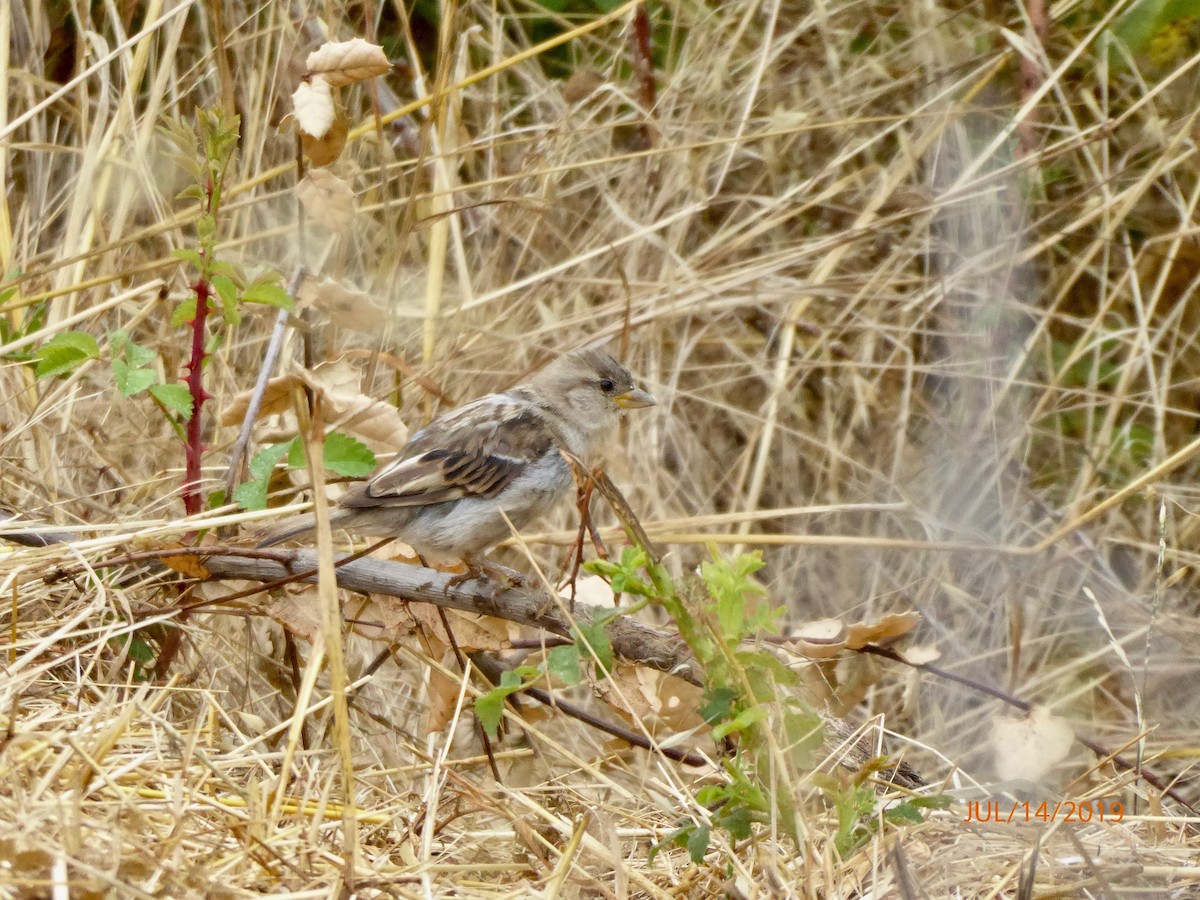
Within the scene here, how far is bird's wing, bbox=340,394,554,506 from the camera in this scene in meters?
2.90

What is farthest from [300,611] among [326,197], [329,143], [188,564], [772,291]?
[772,291]

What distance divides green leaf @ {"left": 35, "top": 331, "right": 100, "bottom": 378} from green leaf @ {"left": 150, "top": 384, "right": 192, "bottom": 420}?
129mm

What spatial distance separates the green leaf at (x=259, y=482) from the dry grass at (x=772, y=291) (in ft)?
1.30

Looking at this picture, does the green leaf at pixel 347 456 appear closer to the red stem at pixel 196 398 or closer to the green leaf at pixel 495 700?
the red stem at pixel 196 398

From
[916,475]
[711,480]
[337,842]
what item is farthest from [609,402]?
[337,842]

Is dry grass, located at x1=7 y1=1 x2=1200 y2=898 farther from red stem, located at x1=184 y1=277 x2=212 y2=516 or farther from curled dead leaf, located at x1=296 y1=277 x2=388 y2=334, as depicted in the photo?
curled dead leaf, located at x1=296 y1=277 x2=388 y2=334

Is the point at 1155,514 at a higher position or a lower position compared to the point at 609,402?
lower

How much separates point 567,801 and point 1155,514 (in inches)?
98.9

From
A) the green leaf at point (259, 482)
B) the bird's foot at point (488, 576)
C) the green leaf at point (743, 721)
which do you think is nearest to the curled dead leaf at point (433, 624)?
the bird's foot at point (488, 576)

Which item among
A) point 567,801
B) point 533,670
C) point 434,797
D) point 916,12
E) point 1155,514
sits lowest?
point 1155,514

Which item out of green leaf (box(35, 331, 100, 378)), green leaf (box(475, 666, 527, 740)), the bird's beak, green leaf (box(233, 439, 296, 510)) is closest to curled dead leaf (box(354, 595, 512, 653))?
green leaf (box(233, 439, 296, 510))

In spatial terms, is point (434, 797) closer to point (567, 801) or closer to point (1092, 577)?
point (567, 801)

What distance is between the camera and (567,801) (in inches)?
91.4

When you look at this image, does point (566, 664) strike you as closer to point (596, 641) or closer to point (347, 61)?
point (596, 641)
